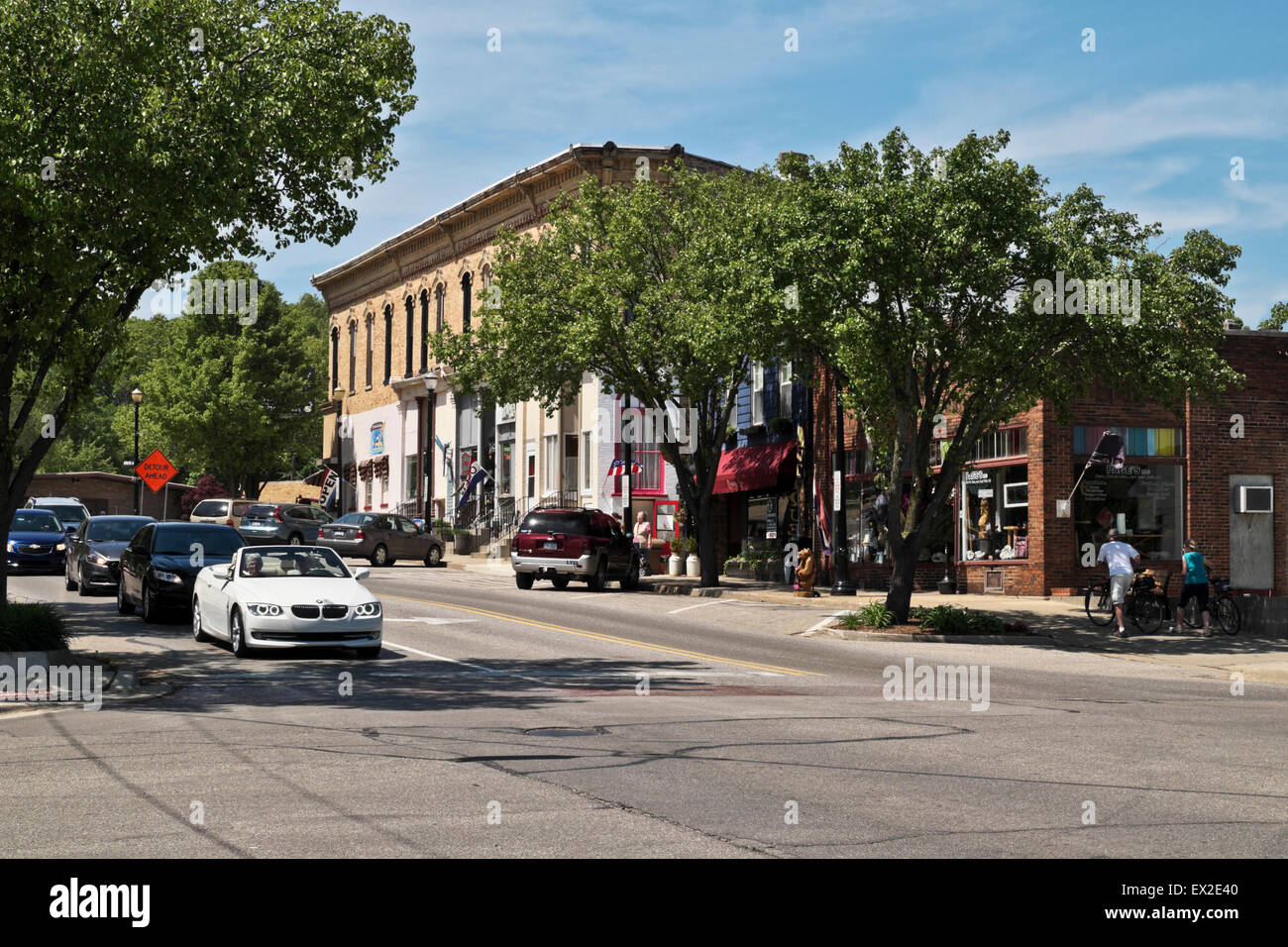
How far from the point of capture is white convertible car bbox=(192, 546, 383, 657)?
1744 centimetres

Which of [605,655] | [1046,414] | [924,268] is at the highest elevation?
[924,268]

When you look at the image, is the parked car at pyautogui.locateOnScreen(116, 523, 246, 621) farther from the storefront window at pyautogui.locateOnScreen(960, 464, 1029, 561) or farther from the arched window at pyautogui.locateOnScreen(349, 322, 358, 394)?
the arched window at pyautogui.locateOnScreen(349, 322, 358, 394)

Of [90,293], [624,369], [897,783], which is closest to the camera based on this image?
[897,783]

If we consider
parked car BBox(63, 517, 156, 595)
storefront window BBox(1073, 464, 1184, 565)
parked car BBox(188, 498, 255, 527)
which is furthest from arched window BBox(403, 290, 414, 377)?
storefront window BBox(1073, 464, 1184, 565)

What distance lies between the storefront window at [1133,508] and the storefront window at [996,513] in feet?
4.07

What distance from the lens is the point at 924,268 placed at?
2330cm

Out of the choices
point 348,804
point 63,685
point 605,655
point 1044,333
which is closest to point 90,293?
point 63,685

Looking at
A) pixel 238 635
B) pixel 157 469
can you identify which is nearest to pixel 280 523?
pixel 157 469

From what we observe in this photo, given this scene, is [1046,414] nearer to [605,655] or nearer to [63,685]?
[605,655]

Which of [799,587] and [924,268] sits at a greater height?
[924,268]

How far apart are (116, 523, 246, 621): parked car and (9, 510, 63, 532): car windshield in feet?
43.5

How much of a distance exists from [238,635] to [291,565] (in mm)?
1344

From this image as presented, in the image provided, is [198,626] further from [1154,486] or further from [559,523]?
[1154,486]
